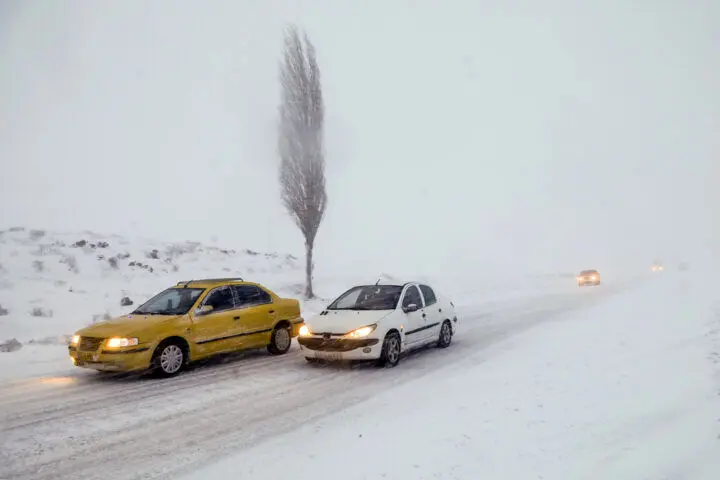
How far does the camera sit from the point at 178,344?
29.6ft

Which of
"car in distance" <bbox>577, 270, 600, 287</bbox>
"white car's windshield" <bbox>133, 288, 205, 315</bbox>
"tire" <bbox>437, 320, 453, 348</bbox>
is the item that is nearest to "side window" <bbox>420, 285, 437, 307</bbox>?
"tire" <bbox>437, 320, 453, 348</bbox>

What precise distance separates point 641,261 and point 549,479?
111 meters

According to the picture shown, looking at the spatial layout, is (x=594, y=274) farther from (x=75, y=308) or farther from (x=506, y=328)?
(x=75, y=308)

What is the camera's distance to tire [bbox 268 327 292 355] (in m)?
10.8

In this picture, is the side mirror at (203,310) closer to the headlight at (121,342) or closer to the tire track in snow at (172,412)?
the tire track in snow at (172,412)

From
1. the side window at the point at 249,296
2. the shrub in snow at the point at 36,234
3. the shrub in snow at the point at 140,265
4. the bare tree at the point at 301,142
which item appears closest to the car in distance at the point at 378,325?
the side window at the point at 249,296

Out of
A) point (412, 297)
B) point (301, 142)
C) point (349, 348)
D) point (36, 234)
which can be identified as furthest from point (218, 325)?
point (36, 234)

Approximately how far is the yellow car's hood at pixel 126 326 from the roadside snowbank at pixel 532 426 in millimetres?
3916

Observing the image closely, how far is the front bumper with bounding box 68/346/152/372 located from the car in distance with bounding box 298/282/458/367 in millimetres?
2533

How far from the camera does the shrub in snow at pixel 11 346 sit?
11.7 metres

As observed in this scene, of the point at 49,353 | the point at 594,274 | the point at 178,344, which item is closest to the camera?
the point at 178,344

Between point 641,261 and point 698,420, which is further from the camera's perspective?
point 641,261

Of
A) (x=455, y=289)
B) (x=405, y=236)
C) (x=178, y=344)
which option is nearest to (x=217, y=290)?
(x=178, y=344)

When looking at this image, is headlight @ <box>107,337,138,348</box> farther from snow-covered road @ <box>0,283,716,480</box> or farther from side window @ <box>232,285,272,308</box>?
side window @ <box>232,285,272,308</box>
